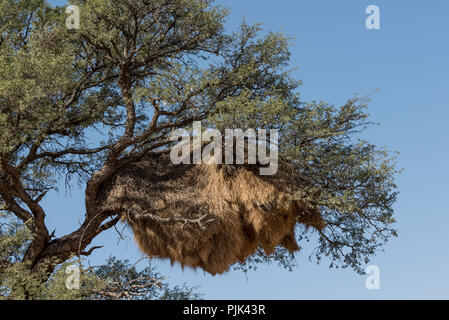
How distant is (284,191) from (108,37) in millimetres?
4319

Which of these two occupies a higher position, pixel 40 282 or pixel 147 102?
pixel 147 102

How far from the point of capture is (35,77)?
9906mm

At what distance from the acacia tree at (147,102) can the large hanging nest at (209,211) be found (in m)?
0.51

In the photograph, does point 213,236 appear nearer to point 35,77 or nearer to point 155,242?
point 155,242

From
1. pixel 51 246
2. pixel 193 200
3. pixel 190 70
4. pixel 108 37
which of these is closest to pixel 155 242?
pixel 193 200

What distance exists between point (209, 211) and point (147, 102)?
102 inches

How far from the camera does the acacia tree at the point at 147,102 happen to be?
9.96 meters

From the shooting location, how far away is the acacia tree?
32.7 ft

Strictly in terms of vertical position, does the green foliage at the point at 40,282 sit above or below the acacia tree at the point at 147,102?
below

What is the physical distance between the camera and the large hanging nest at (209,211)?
401 inches

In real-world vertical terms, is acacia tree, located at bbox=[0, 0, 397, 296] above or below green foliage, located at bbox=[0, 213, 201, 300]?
above

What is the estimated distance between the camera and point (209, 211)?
33.4 feet

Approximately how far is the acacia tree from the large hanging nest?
51cm

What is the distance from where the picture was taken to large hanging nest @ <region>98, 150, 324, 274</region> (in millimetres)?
10195
